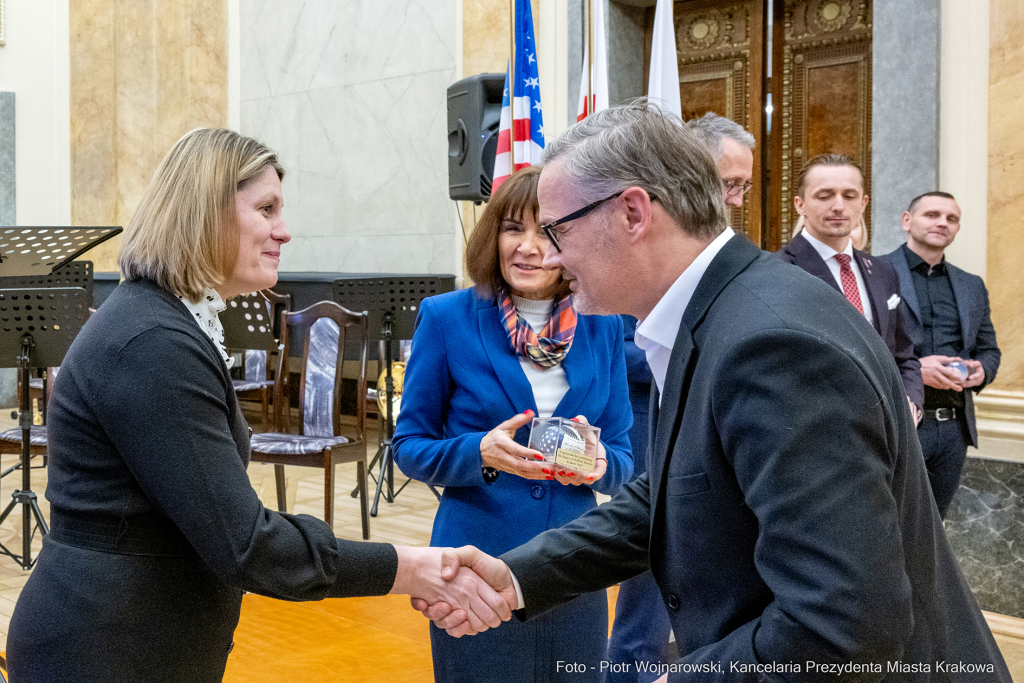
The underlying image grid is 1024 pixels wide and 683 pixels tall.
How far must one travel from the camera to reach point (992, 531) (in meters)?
4.17

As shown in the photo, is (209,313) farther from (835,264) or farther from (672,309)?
(835,264)

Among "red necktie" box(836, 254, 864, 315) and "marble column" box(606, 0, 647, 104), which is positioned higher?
"marble column" box(606, 0, 647, 104)

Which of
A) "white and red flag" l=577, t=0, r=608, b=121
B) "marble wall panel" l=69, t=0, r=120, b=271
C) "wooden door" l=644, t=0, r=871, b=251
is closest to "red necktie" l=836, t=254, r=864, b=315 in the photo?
"white and red flag" l=577, t=0, r=608, b=121

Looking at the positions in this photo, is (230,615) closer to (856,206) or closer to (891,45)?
(856,206)

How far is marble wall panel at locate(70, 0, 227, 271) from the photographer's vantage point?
10.4 m

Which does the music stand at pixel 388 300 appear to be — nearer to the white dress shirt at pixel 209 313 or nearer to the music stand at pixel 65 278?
the music stand at pixel 65 278

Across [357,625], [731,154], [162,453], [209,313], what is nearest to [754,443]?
[162,453]

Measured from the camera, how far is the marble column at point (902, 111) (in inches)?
230

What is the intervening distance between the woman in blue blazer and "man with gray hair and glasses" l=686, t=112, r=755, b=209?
0.85 meters

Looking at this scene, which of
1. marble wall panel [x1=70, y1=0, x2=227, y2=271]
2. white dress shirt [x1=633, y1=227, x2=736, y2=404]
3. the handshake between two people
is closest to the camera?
white dress shirt [x1=633, y1=227, x2=736, y2=404]

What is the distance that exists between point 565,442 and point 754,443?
94 centimetres

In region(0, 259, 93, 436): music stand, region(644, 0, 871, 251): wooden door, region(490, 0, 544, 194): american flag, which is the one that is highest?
region(644, 0, 871, 251): wooden door

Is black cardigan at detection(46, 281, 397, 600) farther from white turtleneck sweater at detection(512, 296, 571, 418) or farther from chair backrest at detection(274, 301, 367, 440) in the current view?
chair backrest at detection(274, 301, 367, 440)

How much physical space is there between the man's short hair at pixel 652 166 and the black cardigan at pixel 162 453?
25.7 inches
